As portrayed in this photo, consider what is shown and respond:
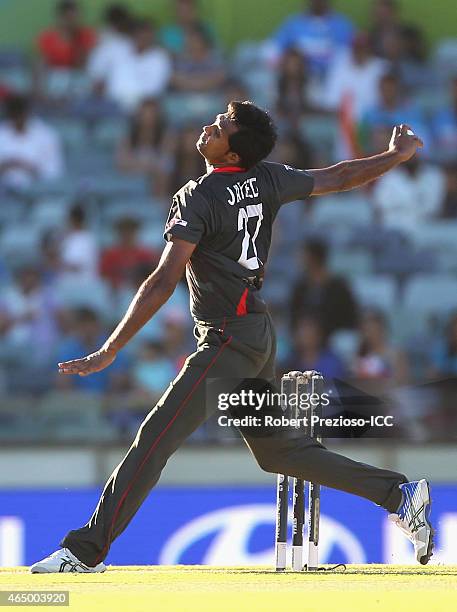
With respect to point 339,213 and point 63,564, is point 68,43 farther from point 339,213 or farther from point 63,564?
point 63,564

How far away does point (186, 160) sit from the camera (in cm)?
1280

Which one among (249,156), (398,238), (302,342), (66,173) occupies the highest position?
(66,173)

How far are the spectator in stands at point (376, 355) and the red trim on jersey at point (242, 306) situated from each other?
17.0ft

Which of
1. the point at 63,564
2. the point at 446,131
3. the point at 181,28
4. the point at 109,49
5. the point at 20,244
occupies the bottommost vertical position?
the point at 63,564

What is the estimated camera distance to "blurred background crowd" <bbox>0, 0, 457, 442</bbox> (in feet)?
37.1

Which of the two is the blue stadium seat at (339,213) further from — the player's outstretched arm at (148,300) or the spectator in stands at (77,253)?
the player's outstretched arm at (148,300)

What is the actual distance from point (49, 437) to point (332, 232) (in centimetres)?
383

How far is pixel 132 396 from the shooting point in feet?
33.4

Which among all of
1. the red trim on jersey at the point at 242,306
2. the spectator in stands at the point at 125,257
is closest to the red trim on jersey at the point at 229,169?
the red trim on jersey at the point at 242,306

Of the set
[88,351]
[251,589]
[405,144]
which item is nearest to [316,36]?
[88,351]

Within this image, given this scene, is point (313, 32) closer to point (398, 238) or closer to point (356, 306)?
point (398, 238)

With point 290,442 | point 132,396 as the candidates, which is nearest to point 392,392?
point 290,442

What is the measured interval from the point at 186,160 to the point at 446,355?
2.95 meters

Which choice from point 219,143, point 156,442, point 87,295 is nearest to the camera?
point 156,442
